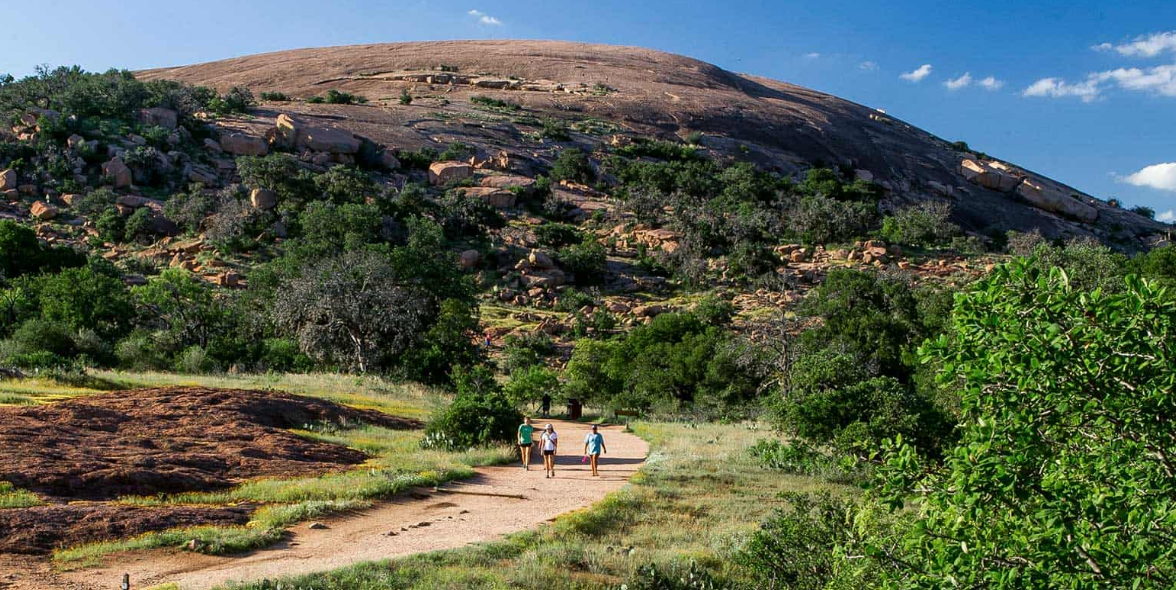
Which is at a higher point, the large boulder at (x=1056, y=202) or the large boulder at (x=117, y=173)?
the large boulder at (x=1056, y=202)

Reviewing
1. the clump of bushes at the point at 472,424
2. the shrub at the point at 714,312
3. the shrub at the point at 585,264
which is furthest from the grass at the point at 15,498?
the shrub at the point at 585,264

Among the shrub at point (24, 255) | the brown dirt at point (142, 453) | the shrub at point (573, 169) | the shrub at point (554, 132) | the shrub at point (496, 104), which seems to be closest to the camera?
the brown dirt at point (142, 453)

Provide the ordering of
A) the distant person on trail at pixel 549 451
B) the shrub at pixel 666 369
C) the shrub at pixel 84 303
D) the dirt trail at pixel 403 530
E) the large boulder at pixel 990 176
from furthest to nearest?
the large boulder at pixel 990 176 → the shrub at pixel 666 369 → the shrub at pixel 84 303 → the distant person on trail at pixel 549 451 → the dirt trail at pixel 403 530

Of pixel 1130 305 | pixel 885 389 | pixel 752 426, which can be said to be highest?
pixel 1130 305

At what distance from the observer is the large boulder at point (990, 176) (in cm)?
7081

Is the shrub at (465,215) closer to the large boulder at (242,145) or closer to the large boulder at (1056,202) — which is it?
the large boulder at (242,145)

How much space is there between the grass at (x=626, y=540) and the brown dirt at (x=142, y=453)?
2.71 meters

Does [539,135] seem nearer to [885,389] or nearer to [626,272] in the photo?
[626,272]

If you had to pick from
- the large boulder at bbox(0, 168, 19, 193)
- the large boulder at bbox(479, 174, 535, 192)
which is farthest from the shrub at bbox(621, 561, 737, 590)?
the large boulder at bbox(0, 168, 19, 193)

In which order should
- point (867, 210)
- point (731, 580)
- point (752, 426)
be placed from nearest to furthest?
point (731, 580)
point (752, 426)
point (867, 210)

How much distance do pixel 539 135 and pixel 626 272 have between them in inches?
930

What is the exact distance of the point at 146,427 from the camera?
13.3 m

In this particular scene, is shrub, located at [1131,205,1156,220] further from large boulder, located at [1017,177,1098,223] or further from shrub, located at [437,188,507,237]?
shrub, located at [437,188,507,237]

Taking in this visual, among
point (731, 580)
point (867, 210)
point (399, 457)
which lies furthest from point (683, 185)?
point (731, 580)
